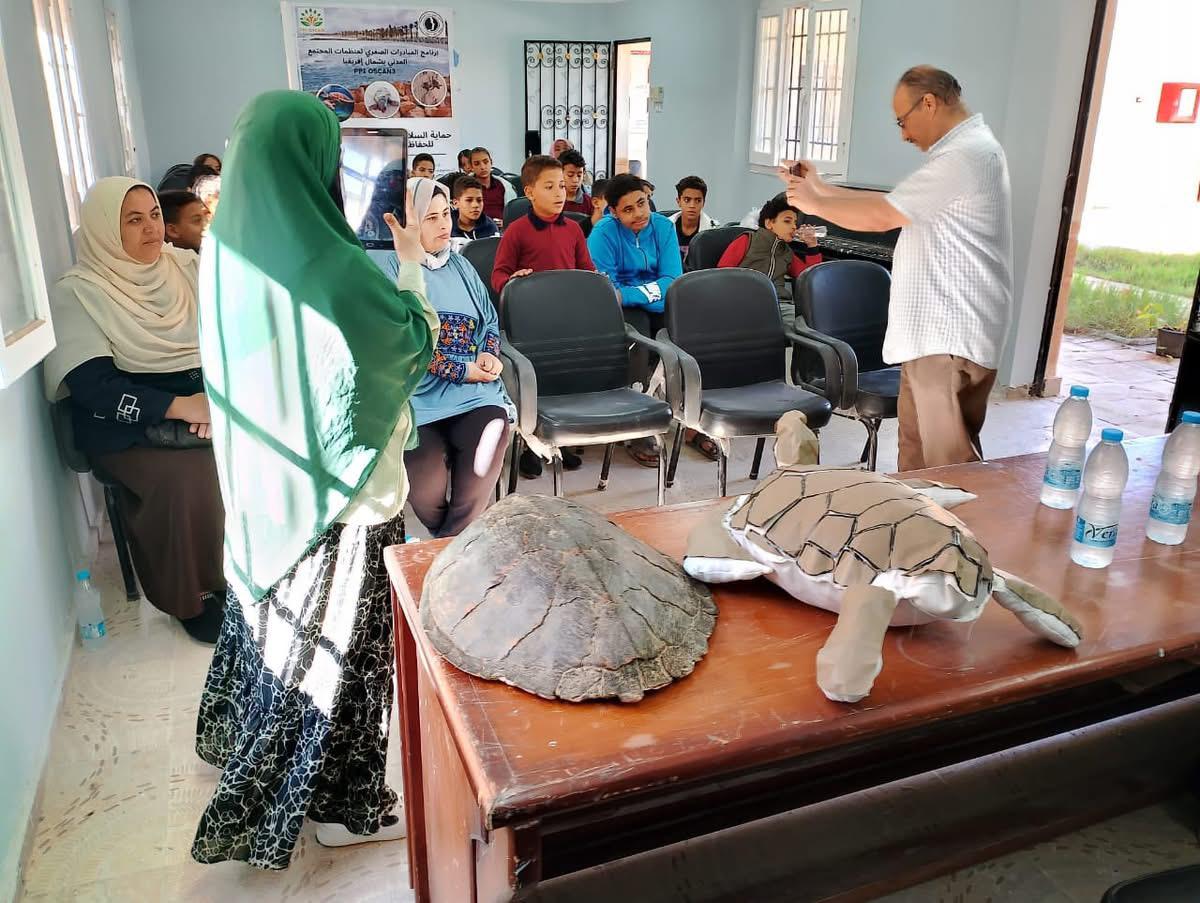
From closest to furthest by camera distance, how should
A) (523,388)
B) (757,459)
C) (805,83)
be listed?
(523,388) < (757,459) < (805,83)

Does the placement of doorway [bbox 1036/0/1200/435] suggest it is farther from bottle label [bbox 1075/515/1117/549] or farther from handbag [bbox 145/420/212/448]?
handbag [bbox 145/420/212/448]

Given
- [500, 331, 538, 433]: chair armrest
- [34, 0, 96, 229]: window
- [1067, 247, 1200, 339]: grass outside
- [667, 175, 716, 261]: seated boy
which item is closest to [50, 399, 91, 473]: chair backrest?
[34, 0, 96, 229]: window

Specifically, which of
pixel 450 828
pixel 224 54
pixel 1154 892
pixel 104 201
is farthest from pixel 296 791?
pixel 224 54

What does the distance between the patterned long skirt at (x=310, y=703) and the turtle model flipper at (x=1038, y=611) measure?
1.05 metres

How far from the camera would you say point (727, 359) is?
3.43 metres

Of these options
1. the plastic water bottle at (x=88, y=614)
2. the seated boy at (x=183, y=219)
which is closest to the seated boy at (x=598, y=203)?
the seated boy at (x=183, y=219)

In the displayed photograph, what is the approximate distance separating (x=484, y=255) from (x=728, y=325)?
123 cm

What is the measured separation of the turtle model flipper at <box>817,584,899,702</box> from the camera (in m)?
1.08

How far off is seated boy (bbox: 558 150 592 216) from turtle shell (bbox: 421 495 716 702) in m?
4.64

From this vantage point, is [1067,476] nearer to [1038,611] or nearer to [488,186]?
[1038,611]

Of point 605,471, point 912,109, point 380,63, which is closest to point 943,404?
point 912,109

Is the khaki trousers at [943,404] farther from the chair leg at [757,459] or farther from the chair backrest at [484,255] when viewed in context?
the chair backrest at [484,255]

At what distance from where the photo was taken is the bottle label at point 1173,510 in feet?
5.15

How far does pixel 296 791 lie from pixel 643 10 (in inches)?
333
